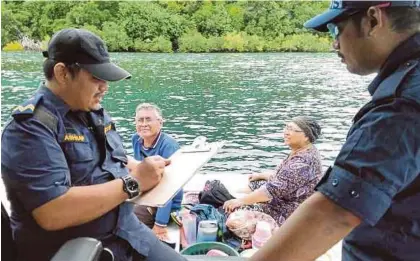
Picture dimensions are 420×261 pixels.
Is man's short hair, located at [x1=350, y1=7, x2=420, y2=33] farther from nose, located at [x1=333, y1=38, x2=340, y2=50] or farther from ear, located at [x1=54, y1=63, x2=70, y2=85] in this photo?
ear, located at [x1=54, y1=63, x2=70, y2=85]

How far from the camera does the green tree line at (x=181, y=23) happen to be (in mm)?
11383

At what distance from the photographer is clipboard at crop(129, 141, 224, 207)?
4.93 feet

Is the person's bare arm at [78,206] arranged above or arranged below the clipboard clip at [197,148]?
above

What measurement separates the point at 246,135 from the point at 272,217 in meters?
10.7

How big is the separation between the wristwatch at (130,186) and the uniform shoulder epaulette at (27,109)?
0.33m

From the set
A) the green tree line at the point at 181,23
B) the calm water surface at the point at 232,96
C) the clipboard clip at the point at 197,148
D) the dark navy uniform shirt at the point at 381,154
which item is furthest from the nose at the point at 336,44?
the green tree line at the point at 181,23

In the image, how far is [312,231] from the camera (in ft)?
2.14

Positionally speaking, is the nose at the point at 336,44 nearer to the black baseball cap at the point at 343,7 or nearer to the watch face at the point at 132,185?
the black baseball cap at the point at 343,7

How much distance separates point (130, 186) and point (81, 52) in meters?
0.43

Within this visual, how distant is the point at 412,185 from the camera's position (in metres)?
0.71

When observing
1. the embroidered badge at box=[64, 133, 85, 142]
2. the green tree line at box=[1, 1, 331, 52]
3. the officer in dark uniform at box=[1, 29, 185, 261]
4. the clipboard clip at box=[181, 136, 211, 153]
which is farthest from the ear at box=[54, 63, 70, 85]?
the green tree line at box=[1, 1, 331, 52]

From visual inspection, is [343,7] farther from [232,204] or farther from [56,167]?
[232,204]

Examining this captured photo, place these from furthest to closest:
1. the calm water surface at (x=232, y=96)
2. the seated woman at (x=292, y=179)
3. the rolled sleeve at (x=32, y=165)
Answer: the calm water surface at (x=232, y=96), the seated woman at (x=292, y=179), the rolled sleeve at (x=32, y=165)

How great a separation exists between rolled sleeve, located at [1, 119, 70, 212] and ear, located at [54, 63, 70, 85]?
0.59 feet
